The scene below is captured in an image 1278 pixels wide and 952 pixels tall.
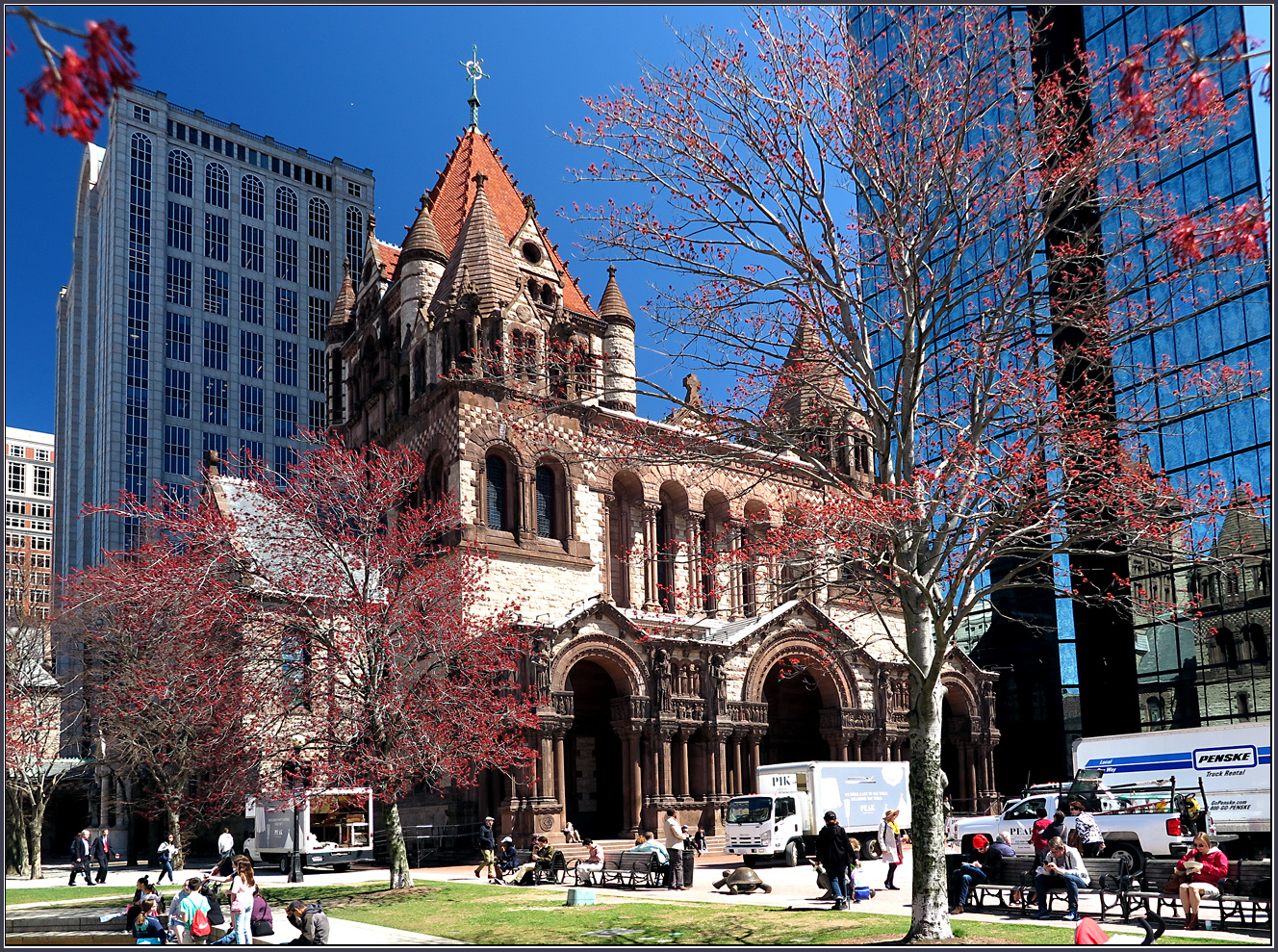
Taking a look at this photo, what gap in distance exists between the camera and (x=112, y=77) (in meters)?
5.51

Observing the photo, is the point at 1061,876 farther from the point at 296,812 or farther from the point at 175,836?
the point at 175,836

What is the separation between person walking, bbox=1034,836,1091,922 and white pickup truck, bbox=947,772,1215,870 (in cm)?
253

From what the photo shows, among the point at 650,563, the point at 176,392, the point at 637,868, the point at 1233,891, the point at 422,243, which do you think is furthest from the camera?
the point at 176,392

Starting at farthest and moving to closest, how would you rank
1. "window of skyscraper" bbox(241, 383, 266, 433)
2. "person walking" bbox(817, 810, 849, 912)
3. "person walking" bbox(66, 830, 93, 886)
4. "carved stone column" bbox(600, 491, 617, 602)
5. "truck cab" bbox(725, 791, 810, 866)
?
"window of skyscraper" bbox(241, 383, 266, 433)
"carved stone column" bbox(600, 491, 617, 602)
"person walking" bbox(66, 830, 93, 886)
"truck cab" bbox(725, 791, 810, 866)
"person walking" bbox(817, 810, 849, 912)

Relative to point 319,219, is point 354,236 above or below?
below

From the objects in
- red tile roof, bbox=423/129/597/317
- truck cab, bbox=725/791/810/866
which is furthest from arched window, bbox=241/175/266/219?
truck cab, bbox=725/791/810/866

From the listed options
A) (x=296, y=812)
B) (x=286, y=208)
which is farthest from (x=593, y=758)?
(x=286, y=208)

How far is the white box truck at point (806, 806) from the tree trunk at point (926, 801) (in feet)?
51.7

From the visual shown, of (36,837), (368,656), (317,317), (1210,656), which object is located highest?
(317,317)

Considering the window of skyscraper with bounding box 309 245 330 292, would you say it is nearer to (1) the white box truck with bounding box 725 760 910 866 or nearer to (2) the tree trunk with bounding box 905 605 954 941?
(1) the white box truck with bounding box 725 760 910 866

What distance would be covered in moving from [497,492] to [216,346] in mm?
70644

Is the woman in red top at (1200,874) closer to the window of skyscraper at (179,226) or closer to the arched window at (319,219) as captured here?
the window of skyscraper at (179,226)

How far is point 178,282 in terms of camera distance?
99.2 meters

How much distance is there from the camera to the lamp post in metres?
26.1
